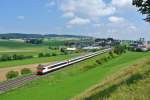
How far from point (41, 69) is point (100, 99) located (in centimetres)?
4795

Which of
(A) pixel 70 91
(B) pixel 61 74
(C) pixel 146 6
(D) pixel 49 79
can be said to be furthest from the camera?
(B) pixel 61 74

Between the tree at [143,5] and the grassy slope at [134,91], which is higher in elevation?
the tree at [143,5]

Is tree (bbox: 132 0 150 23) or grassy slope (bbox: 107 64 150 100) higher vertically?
tree (bbox: 132 0 150 23)

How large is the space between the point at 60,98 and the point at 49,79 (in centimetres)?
2055

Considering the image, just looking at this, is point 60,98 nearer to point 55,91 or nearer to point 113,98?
point 55,91

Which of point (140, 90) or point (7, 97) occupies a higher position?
point (140, 90)

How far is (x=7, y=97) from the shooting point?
135ft

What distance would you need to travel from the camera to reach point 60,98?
3666 cm

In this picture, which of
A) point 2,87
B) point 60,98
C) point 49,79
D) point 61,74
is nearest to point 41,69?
point 61,74

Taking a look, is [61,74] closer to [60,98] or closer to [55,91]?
[55,91]

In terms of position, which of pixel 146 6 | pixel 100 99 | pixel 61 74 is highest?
pixel 146 6

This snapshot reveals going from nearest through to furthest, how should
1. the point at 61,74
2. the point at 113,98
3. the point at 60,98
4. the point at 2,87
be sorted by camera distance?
1. the point at 113,98
2. the point at 60,98
3. the point at 2,87
4. the point at 61,74

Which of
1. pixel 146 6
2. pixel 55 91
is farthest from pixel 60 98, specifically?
pixel 146 6

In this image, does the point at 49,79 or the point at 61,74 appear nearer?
the point at 49,79
